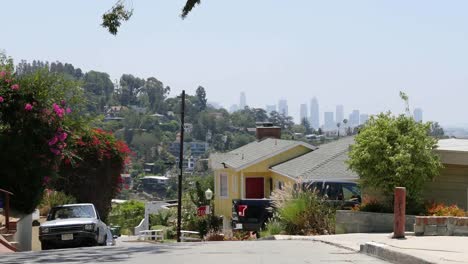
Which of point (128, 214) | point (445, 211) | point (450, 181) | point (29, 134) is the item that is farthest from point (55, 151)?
point (128, 214)

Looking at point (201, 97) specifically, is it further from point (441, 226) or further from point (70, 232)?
point (441, 226)

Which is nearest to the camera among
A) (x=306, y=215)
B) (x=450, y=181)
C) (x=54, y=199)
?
(x=306, y=215)

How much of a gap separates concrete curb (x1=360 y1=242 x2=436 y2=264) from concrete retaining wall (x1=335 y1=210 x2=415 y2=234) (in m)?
5.38

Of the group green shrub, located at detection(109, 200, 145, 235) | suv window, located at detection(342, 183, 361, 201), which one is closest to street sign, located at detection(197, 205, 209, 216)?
green shrub, located at detection(109, 200, 145, 235)

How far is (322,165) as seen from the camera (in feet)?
121

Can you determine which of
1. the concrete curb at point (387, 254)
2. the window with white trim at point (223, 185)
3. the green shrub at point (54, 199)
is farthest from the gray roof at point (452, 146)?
the window with white trim at point (223, 185)

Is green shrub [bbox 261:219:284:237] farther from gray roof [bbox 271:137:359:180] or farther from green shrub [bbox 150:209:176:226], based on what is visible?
green shrub [bbox 150:209:176:226]

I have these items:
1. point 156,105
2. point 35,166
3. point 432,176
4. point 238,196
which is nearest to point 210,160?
point 238,196

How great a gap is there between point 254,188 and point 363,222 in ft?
73.4

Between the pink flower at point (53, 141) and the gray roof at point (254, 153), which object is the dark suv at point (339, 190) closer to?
the pink flower at point (53, 141)

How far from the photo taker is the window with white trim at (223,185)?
4556 centimetres

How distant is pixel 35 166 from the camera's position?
23719 mm

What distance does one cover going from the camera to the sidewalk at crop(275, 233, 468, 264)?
39.1 feet

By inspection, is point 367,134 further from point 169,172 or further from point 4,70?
point 169,172
